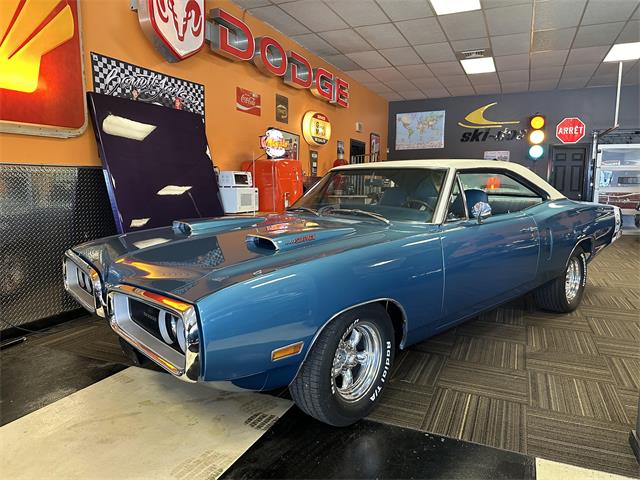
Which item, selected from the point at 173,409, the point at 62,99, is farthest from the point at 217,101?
the point at 173,409

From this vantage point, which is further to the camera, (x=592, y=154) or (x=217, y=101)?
(x=592, y=154)

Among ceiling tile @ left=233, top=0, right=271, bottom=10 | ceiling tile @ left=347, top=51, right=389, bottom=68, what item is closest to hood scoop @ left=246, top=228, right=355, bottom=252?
ceiling tile @ left=233, top=0, right=271, bottom=10

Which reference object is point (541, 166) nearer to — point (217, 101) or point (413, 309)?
point (217, 101)

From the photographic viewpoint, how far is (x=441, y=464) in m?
1.68

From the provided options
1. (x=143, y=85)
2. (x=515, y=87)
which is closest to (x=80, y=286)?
(x=143, y=85)

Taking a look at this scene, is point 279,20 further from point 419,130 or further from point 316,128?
point 419,130

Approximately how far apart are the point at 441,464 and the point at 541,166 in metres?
10.0

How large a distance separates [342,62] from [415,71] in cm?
155

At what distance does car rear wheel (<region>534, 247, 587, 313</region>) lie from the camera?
349 cm

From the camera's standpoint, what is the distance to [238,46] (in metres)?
5.01

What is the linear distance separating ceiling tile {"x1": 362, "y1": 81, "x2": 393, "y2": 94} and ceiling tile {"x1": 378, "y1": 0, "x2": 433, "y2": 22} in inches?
138

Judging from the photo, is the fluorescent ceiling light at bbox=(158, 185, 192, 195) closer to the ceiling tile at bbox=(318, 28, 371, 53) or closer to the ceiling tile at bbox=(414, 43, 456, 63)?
the ceiling tile at bbox=(318, 28, 371, 53)

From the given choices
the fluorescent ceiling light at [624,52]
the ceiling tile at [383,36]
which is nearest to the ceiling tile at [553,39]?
the fluorescent ceiling light at [624,52]

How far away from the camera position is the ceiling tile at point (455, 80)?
28.3 ft
